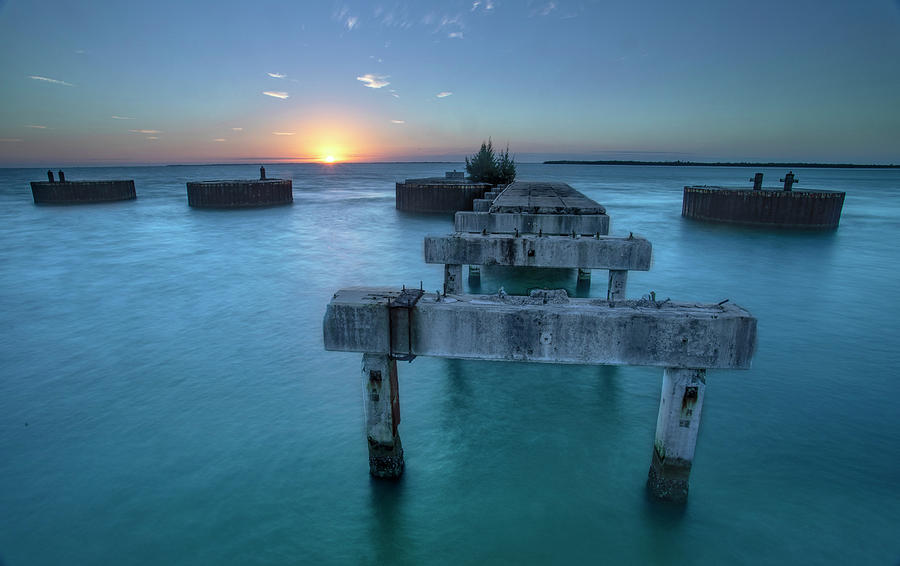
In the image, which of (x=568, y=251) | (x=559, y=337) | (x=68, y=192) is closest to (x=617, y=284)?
(x=568, y=251)

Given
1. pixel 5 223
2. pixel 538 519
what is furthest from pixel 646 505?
pixel 5 223

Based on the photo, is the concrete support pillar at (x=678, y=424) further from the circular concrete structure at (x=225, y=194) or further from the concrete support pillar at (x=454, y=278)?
the circular concrete structure at (x=225, y=194)

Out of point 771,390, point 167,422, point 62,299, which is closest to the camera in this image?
point 167,422

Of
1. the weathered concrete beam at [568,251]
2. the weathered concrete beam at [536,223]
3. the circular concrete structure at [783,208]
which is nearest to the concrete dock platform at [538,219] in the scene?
the weathered concrete beam at [536,223]

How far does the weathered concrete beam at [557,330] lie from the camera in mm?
5039

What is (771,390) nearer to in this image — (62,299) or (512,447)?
(512,447)

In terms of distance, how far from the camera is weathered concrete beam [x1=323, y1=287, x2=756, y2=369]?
5.04 meters

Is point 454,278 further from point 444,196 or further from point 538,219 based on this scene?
point 444,196

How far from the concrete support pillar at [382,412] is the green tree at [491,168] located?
3786cm

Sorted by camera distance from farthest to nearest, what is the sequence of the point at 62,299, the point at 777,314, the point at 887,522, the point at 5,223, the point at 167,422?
1. the point at 5,223
2. the point at 62,299
3. the point at 777,314
4. the point at 167,422
5. the point at 887,522

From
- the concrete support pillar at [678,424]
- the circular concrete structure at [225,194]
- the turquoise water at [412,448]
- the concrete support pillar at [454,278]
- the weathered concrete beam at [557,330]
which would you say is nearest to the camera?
the weathered concrete beam at [557,330]

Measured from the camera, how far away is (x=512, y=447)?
794 centimetres

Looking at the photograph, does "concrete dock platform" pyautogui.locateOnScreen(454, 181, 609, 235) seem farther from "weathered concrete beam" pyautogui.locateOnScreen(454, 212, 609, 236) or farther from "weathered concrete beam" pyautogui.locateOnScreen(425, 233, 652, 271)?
"weathered concrete beam" pyautogui.locateOnScreen(425, 233, 652, 271)

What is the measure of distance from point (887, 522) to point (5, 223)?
1873 inches
